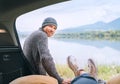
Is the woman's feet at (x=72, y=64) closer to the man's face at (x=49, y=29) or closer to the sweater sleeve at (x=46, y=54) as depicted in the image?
the sweater sleeve at (x=46, y=54)

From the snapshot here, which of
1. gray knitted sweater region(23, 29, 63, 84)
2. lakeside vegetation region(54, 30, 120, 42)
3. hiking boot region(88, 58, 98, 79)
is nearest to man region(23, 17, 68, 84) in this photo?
gray knitted sweater region(23, 29, 63, 84)

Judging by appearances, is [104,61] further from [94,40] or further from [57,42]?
[57,42]

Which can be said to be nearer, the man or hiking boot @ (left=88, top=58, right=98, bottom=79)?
hiking boot @ (left=88, top=58, right=98, bottom=79)

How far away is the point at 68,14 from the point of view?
267 centimetres

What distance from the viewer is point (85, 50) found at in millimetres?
2561

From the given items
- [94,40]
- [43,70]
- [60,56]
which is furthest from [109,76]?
[43,70]

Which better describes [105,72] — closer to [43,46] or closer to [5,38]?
[43,46]

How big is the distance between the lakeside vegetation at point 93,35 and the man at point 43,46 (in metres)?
0.11

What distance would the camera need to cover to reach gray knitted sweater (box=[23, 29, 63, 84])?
2.79 meters

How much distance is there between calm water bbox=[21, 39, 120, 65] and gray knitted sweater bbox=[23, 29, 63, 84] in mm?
62

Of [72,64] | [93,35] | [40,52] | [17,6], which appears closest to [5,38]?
[17,6]

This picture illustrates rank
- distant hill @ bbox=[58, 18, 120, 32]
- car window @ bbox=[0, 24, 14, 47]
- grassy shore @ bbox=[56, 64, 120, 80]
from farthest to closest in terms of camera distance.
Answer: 1. car window @ bbox=[0, 24, 14, 47]
2. distant hill @ bbox=[58, 18, 120, 32]
3. grassy shore @ bbox=[56, 64, 120, 80]

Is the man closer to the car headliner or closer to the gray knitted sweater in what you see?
the gray knitted sweater

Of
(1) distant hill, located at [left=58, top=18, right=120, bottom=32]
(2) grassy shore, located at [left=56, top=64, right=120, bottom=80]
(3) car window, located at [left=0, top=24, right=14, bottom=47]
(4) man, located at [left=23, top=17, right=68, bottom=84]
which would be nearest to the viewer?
(2) grassy shore, located at [left=56, top=64, right=120, bottom=80]
